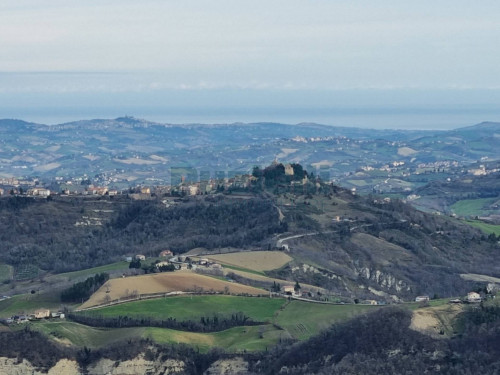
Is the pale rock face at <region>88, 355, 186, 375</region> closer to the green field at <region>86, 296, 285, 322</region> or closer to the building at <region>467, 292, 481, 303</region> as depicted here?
the green field at <region>86, 296, 285, 322</region>

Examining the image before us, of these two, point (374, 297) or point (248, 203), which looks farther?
point (248, 203)

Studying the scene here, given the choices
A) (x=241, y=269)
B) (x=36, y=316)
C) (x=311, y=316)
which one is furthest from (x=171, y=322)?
(x=241, y=269)

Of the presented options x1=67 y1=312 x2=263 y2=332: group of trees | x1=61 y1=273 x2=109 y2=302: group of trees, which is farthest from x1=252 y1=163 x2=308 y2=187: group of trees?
x1=67 y1=312 x2=263 y2=332: group of trees

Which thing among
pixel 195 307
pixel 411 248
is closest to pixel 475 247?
pixel 411 248

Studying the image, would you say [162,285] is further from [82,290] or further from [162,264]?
[162,264]

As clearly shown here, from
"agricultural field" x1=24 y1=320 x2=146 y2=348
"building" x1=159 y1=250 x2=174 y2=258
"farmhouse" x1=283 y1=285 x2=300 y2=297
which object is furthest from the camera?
"building" x1=159 y1=250 x2=174 y2=258

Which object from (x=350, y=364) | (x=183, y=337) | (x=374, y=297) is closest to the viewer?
(x=350, y=364)

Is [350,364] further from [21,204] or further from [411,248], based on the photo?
[21,204]
